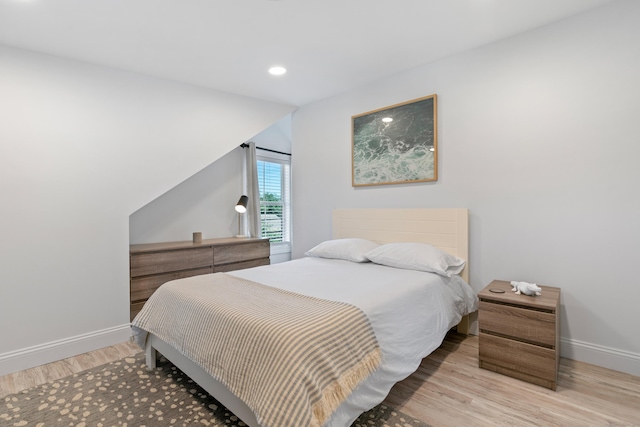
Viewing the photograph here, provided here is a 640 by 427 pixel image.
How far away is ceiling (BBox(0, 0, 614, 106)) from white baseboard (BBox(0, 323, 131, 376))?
231 centimetres

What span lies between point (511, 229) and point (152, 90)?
3.46 metres

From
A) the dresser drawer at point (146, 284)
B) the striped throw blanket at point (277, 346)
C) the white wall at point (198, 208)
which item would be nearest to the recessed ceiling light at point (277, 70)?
the white wall at point (198, 208)

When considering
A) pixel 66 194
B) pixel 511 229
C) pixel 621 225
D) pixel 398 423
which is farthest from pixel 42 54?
pixel 621 225

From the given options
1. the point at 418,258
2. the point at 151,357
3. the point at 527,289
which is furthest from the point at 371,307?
the point at 151,357

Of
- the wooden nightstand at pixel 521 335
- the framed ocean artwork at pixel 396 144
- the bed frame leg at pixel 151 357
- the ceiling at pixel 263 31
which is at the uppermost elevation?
the ceiling at pixel 263 31

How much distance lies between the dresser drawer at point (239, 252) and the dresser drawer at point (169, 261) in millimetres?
96

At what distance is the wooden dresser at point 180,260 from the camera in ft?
9.89

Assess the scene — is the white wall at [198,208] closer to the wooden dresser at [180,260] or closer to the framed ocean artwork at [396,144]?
the wooden dresser at [180,260]

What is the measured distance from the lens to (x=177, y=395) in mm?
1956

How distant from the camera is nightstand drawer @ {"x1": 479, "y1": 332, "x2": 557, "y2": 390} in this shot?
1.95 m

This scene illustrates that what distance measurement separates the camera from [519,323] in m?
2.06

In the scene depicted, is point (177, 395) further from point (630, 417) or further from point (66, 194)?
point (630, 417)

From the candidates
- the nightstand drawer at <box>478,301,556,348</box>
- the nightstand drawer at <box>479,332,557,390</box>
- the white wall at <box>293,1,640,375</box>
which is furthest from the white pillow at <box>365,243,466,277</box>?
the nightstand drawer at <box>479,332,557,390</box>

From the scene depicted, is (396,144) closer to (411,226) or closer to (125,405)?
(411,226)
